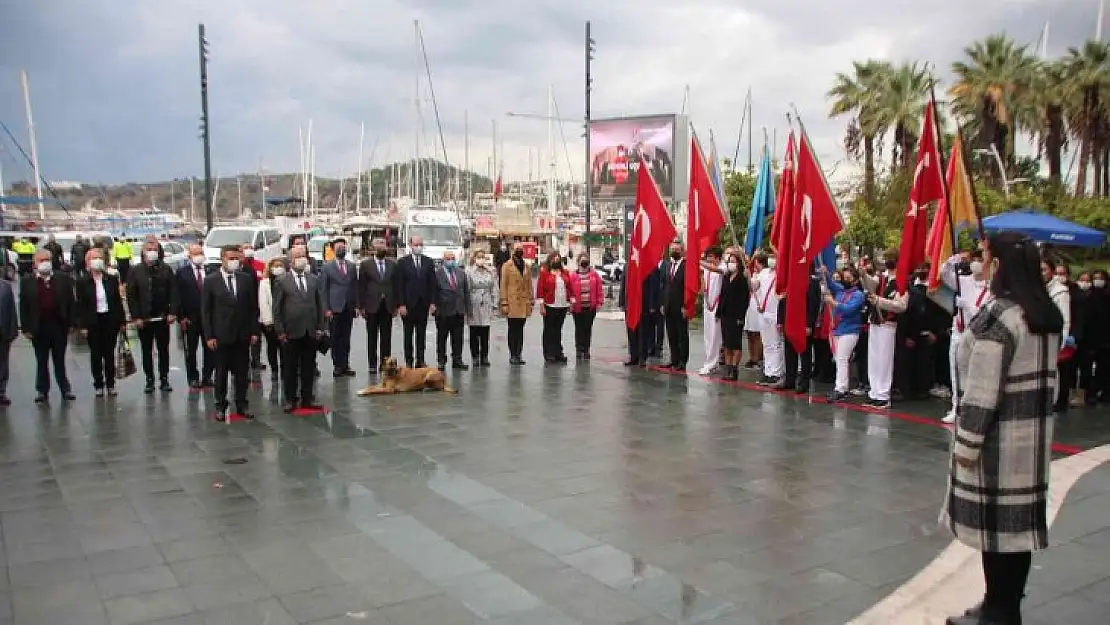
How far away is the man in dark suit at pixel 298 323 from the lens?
954 centimetres

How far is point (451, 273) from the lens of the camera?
42.0ft

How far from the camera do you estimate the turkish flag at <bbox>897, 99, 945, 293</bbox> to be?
8180mm

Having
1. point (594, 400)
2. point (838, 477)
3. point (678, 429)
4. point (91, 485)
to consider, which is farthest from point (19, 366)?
point (838, 477)

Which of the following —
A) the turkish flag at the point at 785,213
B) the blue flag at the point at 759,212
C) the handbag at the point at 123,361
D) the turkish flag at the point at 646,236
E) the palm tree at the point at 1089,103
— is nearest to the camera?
the turkish flag at the point at 785,213

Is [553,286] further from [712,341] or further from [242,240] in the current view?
[242,240]

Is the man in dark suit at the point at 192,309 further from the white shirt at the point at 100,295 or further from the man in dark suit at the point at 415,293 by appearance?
the man in dark suit at the point at 415,293

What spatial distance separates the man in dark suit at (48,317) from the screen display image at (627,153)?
1659cm

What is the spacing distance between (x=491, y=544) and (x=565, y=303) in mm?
8460

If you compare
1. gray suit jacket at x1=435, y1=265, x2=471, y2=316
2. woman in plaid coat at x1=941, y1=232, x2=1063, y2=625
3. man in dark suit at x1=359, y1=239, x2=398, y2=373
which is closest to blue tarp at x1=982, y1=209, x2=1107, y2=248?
gray suit jacket at x1=435, y1=265, x2=471, y2=316

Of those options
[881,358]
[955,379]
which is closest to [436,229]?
[881,358]

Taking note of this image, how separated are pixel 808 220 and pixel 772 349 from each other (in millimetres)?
2359

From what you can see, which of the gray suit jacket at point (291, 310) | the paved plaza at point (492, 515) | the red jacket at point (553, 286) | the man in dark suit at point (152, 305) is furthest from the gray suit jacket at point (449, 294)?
the man in dark suit at point (152, 305)

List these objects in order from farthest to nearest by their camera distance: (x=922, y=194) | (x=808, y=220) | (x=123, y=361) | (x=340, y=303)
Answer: (x=340, y=303)
(x=123, y=361)
(x=808, y=220)
(x=922, y=194)

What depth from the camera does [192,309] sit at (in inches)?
435
